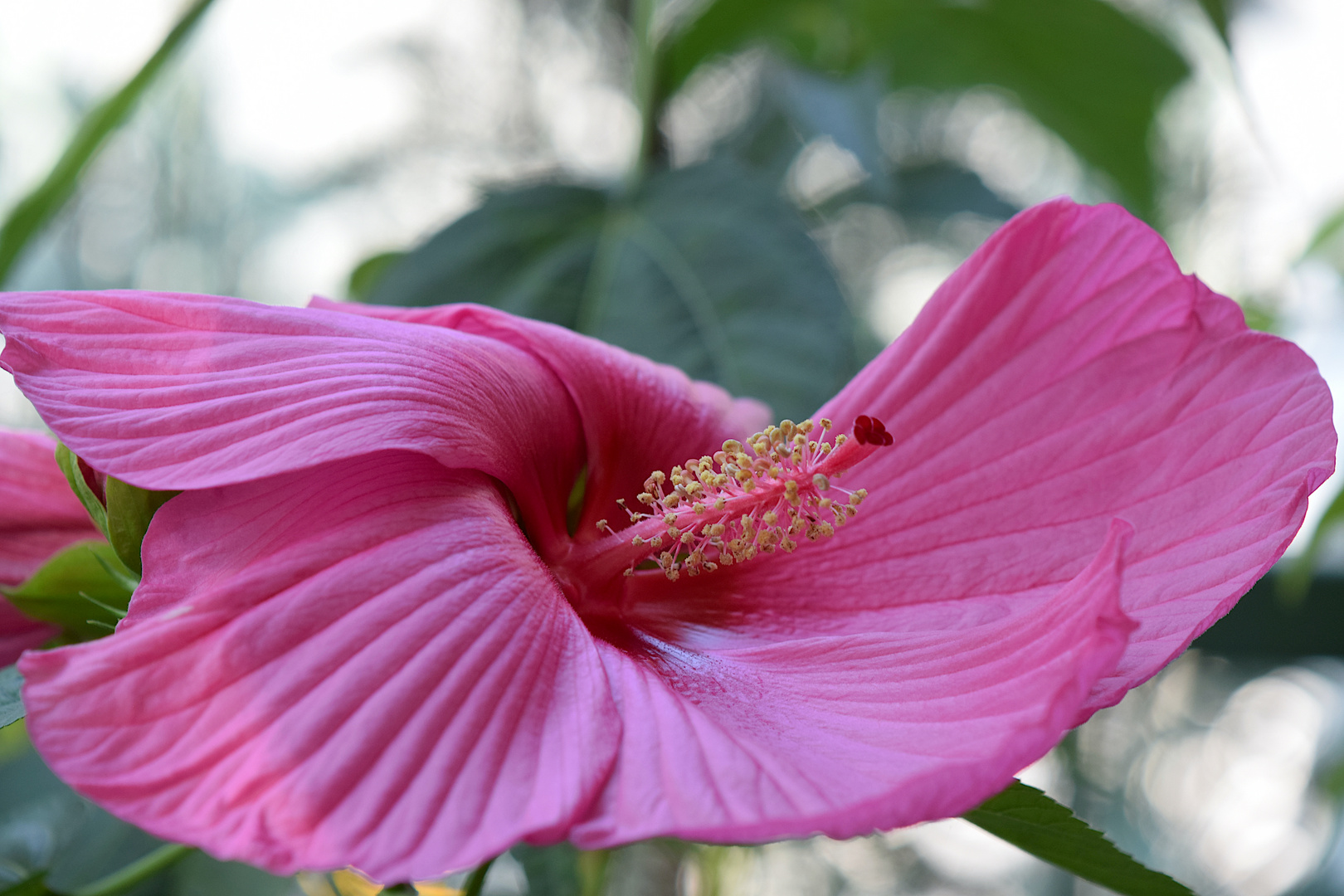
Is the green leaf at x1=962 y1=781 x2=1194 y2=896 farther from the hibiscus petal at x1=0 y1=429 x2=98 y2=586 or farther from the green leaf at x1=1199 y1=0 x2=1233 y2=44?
the green leaf at x1=1199 y1=0 x2=1233 y2=44

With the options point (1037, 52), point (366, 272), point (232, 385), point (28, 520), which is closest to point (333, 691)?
point (232, 385)

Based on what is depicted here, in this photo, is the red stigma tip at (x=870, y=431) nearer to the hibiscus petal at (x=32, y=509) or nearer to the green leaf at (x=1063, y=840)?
the green leaf at (x=1063, y=840)

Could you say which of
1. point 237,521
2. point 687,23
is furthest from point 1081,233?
point 687,23

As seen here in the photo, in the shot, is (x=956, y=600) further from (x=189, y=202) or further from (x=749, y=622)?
(x=189, y=202)

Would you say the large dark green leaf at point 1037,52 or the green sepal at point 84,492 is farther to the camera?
the large dark green leaf at point 1037,52

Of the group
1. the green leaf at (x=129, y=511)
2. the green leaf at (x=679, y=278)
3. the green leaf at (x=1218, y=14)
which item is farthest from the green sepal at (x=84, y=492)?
the green leaf at (x=1218, y=14)

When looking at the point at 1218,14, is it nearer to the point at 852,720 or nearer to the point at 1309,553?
the point at 1309,553
